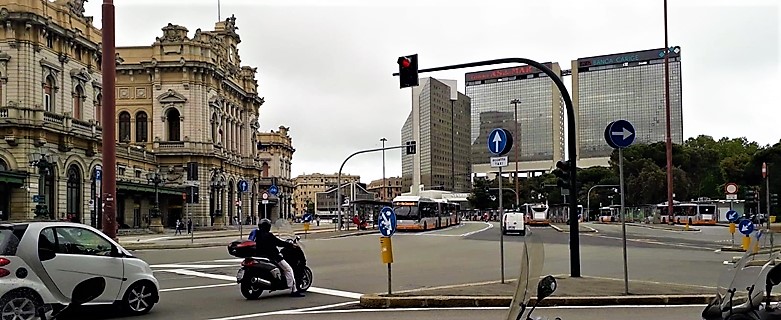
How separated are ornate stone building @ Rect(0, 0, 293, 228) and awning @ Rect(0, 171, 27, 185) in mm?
84

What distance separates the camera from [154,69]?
80188 mm

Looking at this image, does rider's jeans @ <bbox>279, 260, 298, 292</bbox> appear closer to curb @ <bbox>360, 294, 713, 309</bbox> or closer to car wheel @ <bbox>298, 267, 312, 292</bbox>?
car wheel @ <bbox>298, 267, 312, 292</bbox>

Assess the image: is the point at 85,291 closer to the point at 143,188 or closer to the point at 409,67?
the point at 409,67

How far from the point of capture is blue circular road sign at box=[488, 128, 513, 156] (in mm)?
14672

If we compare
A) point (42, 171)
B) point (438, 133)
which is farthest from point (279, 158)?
point (42, 171)

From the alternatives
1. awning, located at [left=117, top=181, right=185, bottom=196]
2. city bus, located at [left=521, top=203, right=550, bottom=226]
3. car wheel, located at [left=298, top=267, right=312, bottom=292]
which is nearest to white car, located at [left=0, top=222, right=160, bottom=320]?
car wheel, located at [left=298, top=267, right=312, bottom=292]

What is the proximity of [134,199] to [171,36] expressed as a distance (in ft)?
67.3

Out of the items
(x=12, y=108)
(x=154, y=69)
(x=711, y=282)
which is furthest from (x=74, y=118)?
(x=711, y=282)

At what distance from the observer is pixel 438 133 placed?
137m

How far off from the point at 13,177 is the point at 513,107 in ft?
337

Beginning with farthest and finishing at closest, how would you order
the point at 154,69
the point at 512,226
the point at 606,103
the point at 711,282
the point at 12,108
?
the point at 606,103 → the point at 154,69 → the point at 512,226 → the point at 12,108 → the point at 711,282

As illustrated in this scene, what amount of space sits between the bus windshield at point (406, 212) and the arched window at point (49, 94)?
24585 millimetres

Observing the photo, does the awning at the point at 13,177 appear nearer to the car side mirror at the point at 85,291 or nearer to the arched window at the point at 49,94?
the arched window at the point at 49,94

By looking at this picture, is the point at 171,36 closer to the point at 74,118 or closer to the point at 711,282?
the point at 74,118
